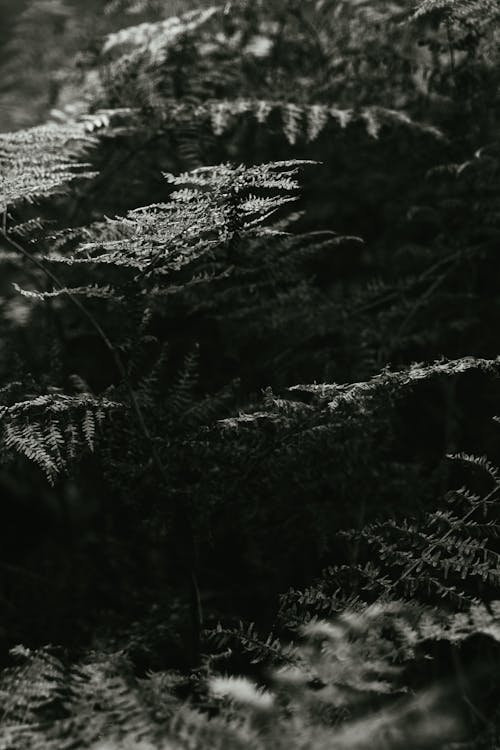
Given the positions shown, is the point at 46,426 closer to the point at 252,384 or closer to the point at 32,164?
the point at 32,164

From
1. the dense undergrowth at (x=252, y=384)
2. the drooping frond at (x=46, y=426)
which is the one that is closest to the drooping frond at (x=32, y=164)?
the dense undergrowth at (x=252, y=384)

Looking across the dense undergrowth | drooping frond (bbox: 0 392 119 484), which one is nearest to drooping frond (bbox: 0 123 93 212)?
the dense undergrowth

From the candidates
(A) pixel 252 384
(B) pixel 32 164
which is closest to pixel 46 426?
(B) pixel 32 164

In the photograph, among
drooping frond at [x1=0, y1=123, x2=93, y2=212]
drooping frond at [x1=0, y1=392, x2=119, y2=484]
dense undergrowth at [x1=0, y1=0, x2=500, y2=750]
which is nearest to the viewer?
dense undergrowth at [x1=0, y1=0, x2=500, y2=750]

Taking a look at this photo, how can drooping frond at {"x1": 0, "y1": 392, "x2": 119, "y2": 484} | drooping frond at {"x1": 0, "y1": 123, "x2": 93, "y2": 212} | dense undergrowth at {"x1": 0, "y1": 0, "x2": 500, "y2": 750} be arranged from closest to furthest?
dense undergrowth at {"x1": 0, "y1": 0, "x2": 500, "y2": 750}, drooping frond at {"x1": 0, "y1": 392, "x2": 119, "y2": 484}, drooping frond at {"x1": 0, "y1": 123, "x2": 93, "y2": 212}

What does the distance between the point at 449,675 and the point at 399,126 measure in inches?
59.8

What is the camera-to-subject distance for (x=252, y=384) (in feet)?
6.65

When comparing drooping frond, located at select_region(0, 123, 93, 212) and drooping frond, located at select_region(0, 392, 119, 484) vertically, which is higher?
drooping frond, located at select_region(0, 123, 93, 212)

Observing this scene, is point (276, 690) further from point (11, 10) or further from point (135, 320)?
point (11, 10)

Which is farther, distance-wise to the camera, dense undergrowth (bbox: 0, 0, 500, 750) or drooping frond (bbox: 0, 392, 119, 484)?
drooping frond (bbox: 0, 392, 119, 484)

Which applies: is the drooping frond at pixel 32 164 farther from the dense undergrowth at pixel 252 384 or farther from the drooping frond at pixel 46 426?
the drooping frond at pixel 46 426

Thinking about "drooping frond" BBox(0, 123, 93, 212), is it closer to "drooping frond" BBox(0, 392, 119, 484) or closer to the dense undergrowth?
the dense undergrowth

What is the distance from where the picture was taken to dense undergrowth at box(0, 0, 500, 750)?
102 centimetres

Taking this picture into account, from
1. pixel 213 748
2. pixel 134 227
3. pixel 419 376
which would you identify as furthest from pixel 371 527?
pixel 134 227
